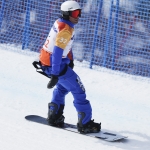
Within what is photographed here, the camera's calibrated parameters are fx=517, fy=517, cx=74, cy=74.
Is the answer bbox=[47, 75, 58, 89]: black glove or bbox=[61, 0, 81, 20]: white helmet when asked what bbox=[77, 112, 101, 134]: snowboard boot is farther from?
bbox=[61, 0, 81, 20]: white helmet

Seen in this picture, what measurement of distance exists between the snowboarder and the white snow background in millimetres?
308

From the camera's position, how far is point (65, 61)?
637 cm

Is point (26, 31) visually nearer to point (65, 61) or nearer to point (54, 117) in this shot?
point (54, 117)

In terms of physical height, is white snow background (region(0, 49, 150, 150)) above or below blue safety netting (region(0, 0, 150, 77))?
below

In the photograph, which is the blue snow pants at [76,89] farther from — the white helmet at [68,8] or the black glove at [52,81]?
the white helmet at [68,8]

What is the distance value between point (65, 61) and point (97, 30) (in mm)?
4697

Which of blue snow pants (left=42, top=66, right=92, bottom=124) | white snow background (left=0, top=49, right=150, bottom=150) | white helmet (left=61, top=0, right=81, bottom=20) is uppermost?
white helmet (left=61, top=0, right=81, bottom=20)

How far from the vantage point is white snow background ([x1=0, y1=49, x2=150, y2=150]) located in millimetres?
5805

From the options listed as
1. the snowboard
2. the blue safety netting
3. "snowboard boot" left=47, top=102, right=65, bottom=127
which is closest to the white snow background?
the snowboard

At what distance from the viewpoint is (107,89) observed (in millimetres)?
9367

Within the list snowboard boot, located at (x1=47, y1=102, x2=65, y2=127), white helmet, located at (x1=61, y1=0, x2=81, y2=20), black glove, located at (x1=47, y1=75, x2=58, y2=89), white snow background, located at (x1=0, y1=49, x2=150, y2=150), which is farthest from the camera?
snowboard boot, located at (x1=47, y1=102, x2=65, y2=127)

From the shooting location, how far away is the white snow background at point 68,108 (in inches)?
229

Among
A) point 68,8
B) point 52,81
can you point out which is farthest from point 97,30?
point 52,81

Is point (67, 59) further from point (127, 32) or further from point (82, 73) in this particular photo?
point (127, 32)
